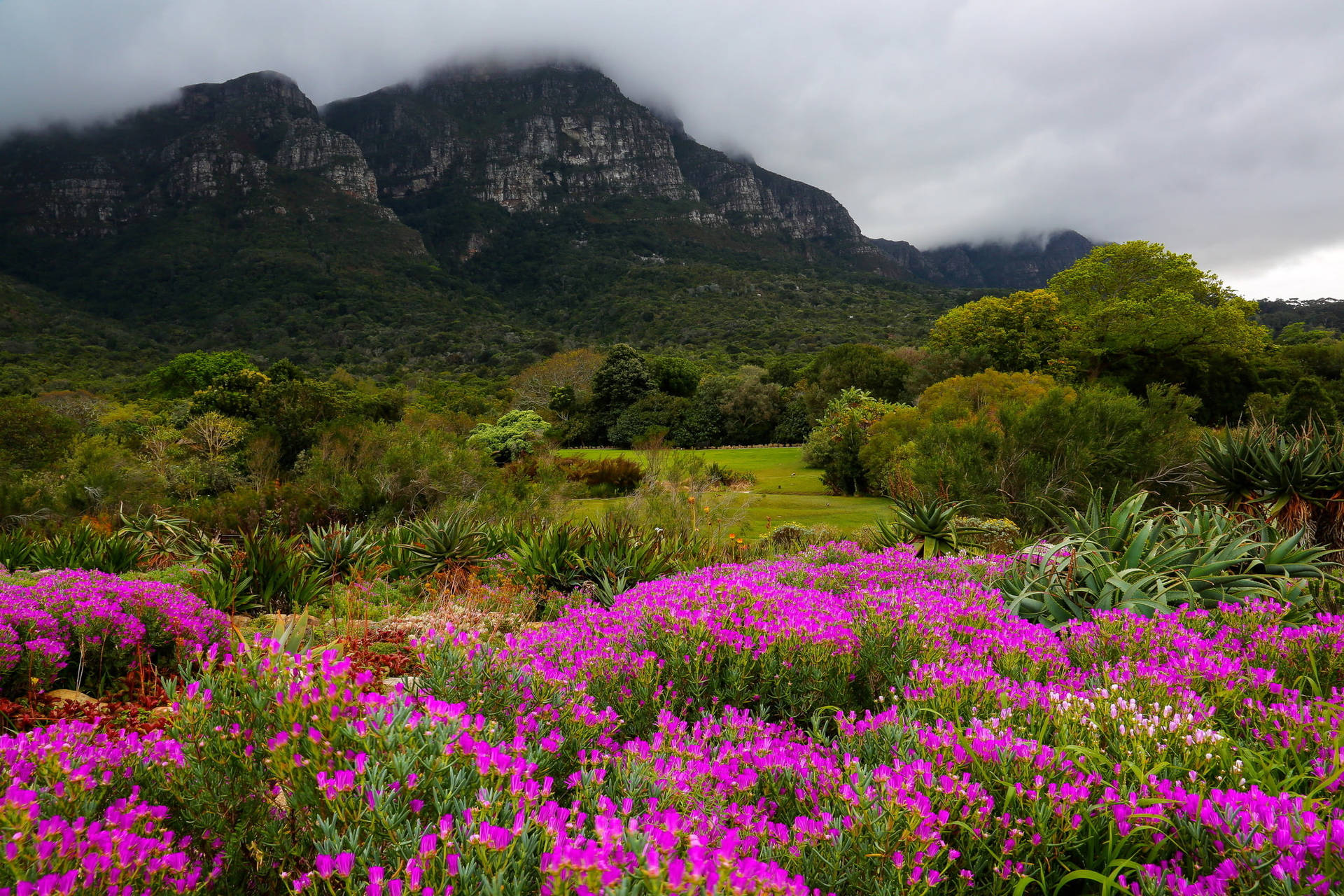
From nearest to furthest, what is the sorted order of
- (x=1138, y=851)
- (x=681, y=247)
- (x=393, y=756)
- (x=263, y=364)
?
(x=393, y=756)
(x=1138, y=851)
(x=263, y=364)
(x=681, y=247)

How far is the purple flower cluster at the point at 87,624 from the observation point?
138 inches

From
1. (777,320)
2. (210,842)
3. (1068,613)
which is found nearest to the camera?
(210,842)

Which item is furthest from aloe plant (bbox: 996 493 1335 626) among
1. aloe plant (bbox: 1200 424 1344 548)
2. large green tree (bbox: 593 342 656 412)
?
large green tree (bbox: 593 342 656 412)

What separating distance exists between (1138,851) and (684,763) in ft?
3.79

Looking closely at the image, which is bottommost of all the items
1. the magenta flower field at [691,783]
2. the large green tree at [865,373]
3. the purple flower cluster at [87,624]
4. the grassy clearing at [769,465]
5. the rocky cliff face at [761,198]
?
the grassy clearing at [769,465]

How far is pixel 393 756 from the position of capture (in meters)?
1.34

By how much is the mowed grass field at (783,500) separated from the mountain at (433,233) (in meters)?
38.8

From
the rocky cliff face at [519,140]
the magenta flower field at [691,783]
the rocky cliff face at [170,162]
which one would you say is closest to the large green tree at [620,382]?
the magenta flower field at [691,783]

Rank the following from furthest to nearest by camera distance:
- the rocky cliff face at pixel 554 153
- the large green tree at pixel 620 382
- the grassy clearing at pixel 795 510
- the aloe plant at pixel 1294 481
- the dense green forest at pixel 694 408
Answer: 1. the rocky cliff face at pixel 554 153
2. the large green tree at pixel 620 382
3. the grassy clearing at pixel 795 510
4. the dense green forest at pixel 694 408
5. the aloe plant at pixel 1294 481

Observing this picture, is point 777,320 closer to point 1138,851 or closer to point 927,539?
point 927,539

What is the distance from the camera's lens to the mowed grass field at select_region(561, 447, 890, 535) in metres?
15.0

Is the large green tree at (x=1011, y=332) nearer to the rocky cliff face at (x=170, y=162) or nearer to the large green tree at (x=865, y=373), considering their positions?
the large green tree at (x=865, y=373)

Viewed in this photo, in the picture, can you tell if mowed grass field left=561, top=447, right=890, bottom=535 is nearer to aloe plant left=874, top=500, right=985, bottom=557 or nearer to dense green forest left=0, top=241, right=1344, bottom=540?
dense green forest left=0, top=241, right=1344, bottom=540

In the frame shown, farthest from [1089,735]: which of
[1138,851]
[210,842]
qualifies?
[210,842]
